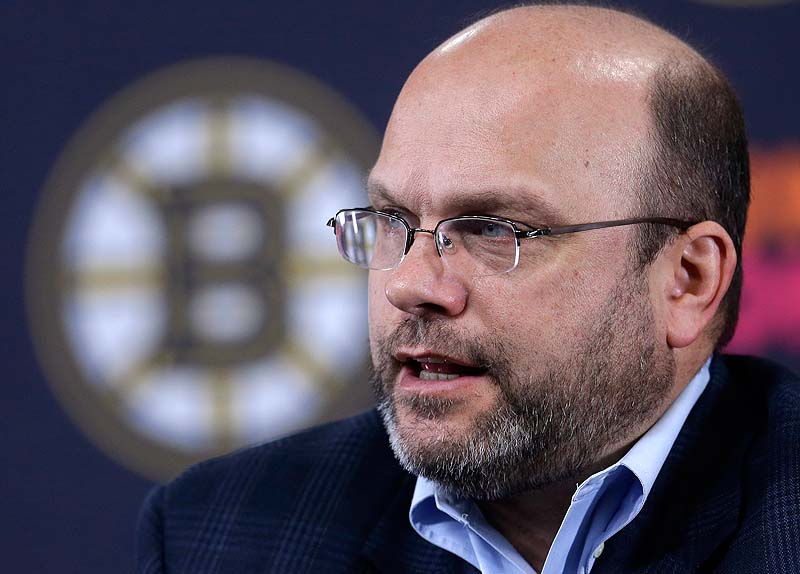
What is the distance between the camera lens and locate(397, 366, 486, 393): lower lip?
4.14 ft

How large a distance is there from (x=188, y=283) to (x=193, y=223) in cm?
12

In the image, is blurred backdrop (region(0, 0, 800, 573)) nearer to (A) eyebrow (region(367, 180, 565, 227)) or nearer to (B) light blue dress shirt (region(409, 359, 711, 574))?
(B) light blue dress shirt (region(409, 359, 711, 574))

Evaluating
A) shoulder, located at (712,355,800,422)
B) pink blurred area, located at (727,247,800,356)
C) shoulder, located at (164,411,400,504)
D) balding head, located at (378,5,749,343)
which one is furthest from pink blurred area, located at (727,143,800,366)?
shoulder, located at (164,411,400,504)

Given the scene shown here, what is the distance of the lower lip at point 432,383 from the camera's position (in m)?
1.26

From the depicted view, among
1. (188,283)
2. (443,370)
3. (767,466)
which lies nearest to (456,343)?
(443,370)

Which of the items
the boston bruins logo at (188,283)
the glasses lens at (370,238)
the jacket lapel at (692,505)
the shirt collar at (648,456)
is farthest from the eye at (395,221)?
the boston bruins logo at (188,283)

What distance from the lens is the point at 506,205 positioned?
128 centimetres

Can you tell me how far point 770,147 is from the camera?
7.58ft

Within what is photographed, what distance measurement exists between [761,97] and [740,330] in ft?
1.58

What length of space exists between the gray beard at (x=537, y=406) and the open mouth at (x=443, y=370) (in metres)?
0.02

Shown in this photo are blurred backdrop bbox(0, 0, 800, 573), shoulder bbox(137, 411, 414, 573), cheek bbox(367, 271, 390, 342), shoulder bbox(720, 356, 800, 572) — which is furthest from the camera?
blurred backdrop bbox(0, 0, 800, 573)

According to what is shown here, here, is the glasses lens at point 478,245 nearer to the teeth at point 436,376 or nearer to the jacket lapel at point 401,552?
the teeth at point 436,376

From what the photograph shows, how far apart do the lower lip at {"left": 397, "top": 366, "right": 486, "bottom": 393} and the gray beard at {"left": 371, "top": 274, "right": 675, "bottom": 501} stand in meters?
0.01

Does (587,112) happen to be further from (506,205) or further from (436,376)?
(436,376)
